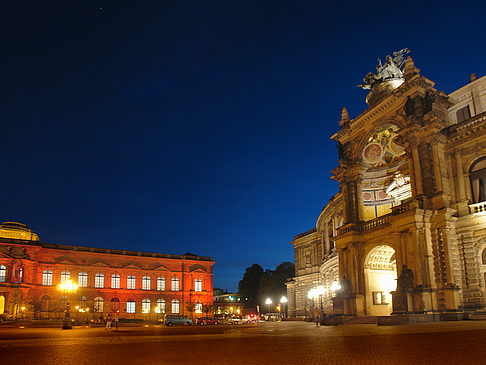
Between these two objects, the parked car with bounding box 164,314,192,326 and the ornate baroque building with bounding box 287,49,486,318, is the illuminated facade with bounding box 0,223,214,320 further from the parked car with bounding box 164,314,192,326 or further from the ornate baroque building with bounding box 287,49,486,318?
the ornate baroque building with bounding box 287,49,486,318

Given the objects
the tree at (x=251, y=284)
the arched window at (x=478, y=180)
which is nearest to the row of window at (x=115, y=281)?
the tree at (x=251, y=284)

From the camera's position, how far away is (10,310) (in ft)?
235

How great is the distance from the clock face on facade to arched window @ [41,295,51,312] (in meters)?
61.5

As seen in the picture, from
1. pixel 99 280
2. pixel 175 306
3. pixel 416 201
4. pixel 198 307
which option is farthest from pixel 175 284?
pixel 416 201

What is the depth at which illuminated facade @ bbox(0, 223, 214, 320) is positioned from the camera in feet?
243

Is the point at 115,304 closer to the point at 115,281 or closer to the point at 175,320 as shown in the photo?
the point at 115,281

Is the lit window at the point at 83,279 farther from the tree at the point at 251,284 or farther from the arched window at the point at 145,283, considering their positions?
the tree at the point at 251,284

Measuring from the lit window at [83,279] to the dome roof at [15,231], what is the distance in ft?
40.6

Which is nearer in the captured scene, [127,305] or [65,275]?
[65,275]

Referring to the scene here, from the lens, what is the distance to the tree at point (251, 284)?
106 metres

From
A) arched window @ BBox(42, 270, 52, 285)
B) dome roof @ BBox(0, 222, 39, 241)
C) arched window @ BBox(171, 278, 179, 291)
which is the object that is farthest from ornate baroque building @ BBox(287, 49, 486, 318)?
dome roof @ BBox(0, 222, 39, 241)

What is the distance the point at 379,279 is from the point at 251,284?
72095mm

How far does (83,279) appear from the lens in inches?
3246

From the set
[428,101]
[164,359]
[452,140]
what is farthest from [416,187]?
[164,359]
